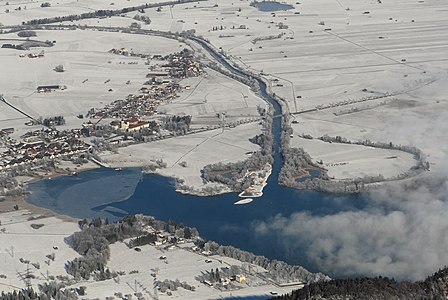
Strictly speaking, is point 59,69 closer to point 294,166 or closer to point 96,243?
point 294,166

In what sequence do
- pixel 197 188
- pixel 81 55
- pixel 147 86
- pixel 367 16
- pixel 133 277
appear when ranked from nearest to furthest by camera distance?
pixel 133 277 → pixel 197 188 → pixel 147 86 → pixel 81 55 → pixel 367 16

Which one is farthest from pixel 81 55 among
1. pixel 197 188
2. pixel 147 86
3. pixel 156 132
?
pixel 197 188

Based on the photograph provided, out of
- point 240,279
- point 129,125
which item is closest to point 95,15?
point 129,125

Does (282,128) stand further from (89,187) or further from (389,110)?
(89,187)

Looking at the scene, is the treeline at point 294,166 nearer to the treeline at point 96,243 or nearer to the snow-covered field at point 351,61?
the snow-covered field at point 351,61

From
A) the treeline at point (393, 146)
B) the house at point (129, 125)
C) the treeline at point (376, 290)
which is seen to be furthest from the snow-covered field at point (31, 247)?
the treeline at point (393, 146)

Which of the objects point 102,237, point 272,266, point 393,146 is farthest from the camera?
point 393,146
